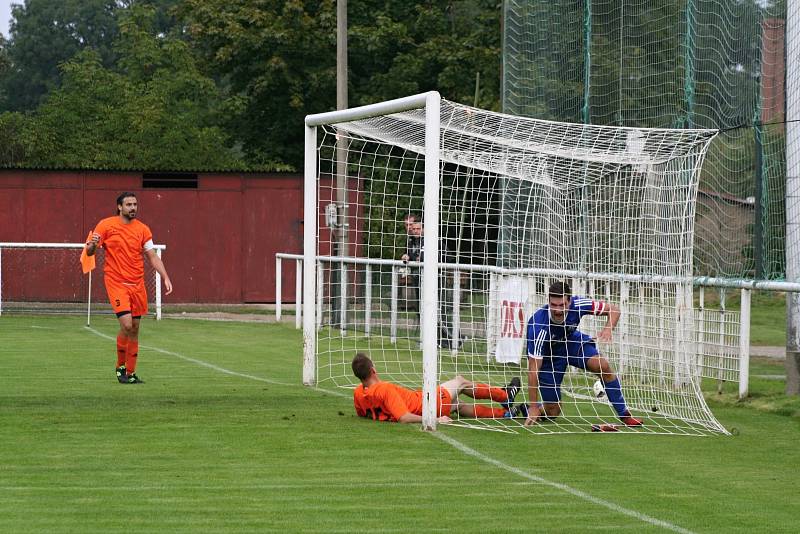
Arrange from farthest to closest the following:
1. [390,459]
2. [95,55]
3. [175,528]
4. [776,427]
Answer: [95,55], [776,427], [390,459], [175,528]

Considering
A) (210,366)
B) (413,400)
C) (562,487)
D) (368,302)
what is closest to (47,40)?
(368,302)

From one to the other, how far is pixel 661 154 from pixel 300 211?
1971 cm

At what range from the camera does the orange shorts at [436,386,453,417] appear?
1134 centimetres

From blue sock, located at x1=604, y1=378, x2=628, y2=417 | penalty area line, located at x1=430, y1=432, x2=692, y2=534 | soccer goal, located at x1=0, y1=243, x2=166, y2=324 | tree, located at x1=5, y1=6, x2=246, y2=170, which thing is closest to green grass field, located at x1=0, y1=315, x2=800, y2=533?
penalty area line, located at x1=430, y1=432, x2=692, y2=534

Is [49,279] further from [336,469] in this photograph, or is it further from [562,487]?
[562,487]

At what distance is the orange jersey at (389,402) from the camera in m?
11.3

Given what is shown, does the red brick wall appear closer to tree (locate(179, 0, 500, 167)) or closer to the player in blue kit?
tree (locate(179, 0, 500, 167))

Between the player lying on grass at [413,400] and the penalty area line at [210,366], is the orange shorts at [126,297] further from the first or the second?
the player lying on grass at [413,400]

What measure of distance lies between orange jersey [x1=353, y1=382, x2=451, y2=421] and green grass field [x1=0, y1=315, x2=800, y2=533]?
20 cm

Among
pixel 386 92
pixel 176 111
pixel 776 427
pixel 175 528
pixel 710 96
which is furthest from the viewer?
pixel 176 111

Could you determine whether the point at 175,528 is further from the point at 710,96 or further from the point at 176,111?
the point at 176,111

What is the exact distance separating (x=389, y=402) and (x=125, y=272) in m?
4.62

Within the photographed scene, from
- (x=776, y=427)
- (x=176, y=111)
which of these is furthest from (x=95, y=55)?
(x=776, y=427)

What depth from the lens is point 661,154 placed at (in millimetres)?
12617
